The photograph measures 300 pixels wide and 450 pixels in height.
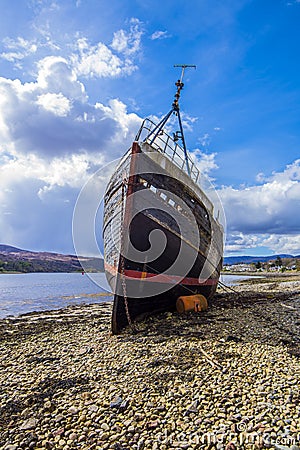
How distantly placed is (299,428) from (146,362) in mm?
3077

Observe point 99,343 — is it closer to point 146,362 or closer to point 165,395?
point 146,362

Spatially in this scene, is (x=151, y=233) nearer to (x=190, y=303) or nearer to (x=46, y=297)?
(x=190, y=303)

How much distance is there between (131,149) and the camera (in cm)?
880

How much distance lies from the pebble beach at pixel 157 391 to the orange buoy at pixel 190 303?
2.21m

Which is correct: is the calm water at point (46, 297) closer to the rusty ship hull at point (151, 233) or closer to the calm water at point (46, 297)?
the calm water at point (46, 297)

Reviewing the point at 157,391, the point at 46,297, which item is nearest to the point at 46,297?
the point at 46,297

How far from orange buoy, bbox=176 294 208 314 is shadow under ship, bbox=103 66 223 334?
0.21 meters

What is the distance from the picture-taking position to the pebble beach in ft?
11.1

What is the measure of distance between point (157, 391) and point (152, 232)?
16.1ft

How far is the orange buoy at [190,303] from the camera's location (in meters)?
10.2

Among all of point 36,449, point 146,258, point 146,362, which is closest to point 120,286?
point 146,258

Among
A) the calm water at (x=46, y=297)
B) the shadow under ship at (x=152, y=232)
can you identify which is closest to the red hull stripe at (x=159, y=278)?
the shadow under ship at (x=152, y=232)

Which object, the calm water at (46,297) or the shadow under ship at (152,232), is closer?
the shadow under ship at (152,232)

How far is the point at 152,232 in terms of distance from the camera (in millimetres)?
8742
